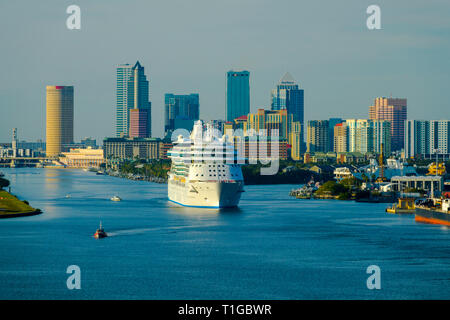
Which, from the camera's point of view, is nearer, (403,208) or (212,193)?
(212,193)

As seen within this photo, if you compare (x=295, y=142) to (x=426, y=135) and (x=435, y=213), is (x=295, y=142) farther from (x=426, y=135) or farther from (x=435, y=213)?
(x=435, y=213)

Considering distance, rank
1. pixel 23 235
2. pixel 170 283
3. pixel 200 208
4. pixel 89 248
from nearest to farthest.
Answer: pixel 170 283
pixel 89 248
pixel 23 235
pixel 200 208

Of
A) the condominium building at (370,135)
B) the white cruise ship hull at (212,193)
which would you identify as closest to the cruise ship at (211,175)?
the white cruise ship hull at (212,193)

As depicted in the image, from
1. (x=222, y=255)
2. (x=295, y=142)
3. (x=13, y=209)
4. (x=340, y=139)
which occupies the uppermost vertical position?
(x=340, y=139)

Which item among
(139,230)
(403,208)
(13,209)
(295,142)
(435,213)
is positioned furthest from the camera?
(295,142)

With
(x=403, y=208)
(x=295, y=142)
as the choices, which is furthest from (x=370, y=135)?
(x=403, y=208)
